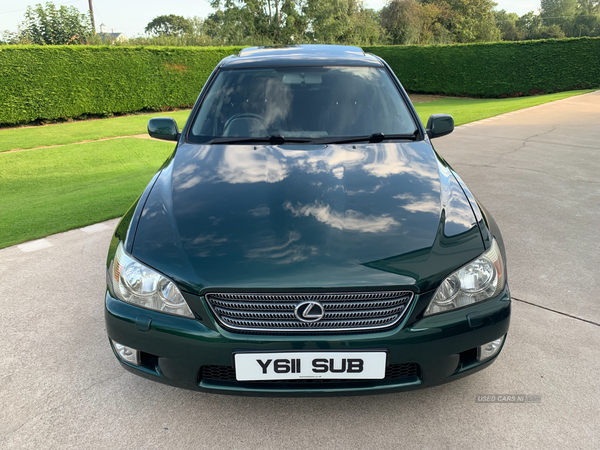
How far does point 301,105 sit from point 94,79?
15.7 metres

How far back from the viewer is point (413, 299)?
180cm

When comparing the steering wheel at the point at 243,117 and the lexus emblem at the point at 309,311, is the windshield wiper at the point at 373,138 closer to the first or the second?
the steering wheel at the point at 243,117

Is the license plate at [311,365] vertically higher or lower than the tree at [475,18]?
lower

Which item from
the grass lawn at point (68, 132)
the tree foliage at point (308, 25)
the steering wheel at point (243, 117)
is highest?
the tree foliage at point (308, 25)

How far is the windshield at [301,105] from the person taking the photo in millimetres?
2957

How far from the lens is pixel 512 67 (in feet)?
71.7

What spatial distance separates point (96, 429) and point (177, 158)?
57.4 inches

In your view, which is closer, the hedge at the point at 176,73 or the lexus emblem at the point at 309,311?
the lexus emblem at the point at 309,311

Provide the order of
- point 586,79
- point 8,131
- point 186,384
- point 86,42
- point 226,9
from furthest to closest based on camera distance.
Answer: point 226,9, point 586,79, point 86,42, point 8,131, point 186,384

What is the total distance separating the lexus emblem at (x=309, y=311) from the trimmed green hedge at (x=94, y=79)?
15613 millimetres

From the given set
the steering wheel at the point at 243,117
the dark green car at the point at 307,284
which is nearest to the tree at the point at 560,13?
the steering wheel at the point at 243,117

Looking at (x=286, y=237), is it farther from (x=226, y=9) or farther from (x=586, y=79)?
(x=226, y=9)

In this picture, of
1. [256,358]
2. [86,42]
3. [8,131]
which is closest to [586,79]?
[86,42]

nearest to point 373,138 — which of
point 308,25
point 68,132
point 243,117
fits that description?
point 243,117
